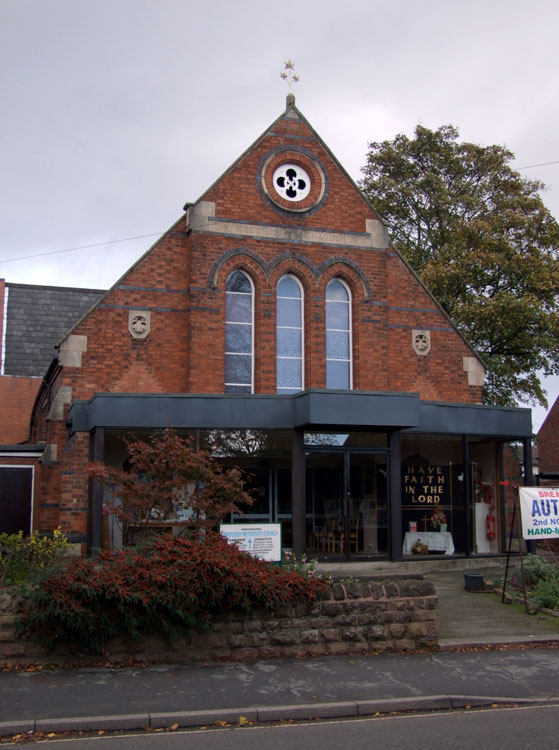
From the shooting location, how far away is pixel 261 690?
8805 millimetres

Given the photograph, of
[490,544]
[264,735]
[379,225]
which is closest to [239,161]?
[379,225]

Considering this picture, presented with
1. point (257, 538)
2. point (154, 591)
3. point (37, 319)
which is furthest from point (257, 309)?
point (37, 319)

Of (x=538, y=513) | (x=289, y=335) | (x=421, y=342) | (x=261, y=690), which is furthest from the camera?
(x=421, y=342)

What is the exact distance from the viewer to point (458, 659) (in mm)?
10445

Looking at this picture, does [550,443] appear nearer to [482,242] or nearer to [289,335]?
[482,242]

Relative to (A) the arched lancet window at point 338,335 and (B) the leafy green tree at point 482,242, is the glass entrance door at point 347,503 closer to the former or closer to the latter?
(A) the arched lancet window at point 338,335

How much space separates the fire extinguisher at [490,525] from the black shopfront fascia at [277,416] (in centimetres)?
292

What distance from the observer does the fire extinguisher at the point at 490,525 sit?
19125mm

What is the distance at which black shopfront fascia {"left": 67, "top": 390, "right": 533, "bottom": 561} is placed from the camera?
1647 centimetres

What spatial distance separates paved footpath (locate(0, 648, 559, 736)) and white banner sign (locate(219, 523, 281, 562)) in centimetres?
245

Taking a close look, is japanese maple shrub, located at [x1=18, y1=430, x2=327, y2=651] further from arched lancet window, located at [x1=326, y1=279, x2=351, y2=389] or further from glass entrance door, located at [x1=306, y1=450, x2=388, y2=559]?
arched lancet window, located at [x1=326, y1=279, x2=351, y2=389]

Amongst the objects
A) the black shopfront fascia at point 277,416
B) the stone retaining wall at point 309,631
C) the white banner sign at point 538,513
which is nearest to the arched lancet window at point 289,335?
the black shopfront fascia at point 277,416

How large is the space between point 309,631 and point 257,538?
2266mm

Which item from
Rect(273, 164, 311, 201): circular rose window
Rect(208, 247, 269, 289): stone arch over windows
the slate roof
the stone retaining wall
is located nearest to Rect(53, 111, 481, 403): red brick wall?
Rect(208, 247, 269, 289): stone arch over windows
